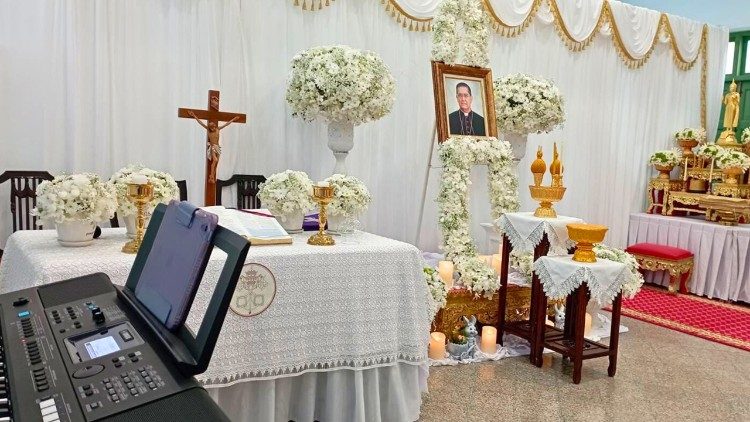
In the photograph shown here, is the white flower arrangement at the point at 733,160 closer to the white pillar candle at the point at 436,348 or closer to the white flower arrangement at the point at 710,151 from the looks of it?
the white flower arrangement at the point at 710,151

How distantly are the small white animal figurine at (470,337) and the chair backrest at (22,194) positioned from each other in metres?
3.05

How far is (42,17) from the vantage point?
420cm

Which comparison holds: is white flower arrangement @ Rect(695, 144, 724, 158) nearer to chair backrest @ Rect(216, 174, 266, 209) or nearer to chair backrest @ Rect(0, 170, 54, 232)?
chair backrest @ Rect(216, 174, 266, 209)

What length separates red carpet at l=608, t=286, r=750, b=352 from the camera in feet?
17.0

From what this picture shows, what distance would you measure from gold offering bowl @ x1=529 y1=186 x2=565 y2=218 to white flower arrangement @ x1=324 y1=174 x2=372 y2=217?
147 cm

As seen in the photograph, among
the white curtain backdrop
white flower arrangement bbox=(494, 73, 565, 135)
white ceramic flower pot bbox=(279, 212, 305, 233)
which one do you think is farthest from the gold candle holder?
white flower arrangement bbox=(494, 73, 565, 135)

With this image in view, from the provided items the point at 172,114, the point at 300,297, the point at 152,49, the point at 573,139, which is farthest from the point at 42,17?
the point at 573,139

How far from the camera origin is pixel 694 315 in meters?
5.78

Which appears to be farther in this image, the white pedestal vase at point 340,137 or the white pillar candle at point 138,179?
the white pedestal vase at point 340,137

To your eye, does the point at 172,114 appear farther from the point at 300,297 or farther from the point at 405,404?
the point at 405,404

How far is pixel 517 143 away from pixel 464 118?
36.0 inches

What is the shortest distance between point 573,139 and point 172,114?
14.8 ft

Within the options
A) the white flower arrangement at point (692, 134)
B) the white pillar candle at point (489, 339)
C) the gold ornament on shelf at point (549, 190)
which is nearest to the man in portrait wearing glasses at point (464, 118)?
the gold ornament on shelf at point (549, 190)

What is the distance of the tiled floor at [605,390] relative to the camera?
345cm
